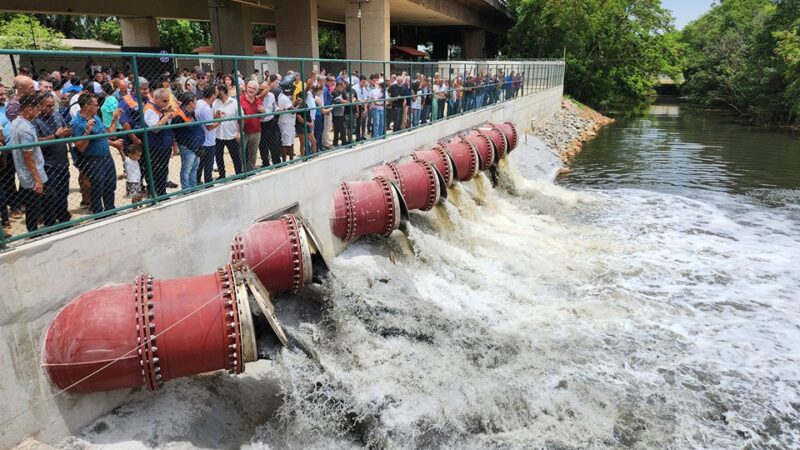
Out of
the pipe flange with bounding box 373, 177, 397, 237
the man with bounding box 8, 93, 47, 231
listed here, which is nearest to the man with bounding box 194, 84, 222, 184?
the man with bounding box 8, 93, 47, 231

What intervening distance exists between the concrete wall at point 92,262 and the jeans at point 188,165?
500 mm

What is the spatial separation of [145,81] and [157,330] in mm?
3901

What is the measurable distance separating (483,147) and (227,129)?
27.7 feet

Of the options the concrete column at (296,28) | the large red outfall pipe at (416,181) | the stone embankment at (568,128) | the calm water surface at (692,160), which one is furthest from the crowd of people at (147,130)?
the stone embankment at (568,128)

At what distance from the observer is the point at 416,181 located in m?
10.8

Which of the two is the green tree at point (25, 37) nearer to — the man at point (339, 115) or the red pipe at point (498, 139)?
the man at point (339, 115)

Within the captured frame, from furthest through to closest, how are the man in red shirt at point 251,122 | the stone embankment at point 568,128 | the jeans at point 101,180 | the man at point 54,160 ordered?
the stone embankment at point 568,128
the man in red shirt at point 251,122
the jeans at point 101,180
the man at point 54,160

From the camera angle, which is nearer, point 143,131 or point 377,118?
point 143,131

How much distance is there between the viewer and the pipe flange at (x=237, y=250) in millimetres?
6898

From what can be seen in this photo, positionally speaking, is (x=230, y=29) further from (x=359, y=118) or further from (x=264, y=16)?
(x=359, y=118)

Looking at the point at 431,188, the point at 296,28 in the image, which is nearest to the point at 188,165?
the point at 431,188

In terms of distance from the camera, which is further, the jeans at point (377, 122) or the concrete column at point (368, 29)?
the concrete column at point (368, 29)

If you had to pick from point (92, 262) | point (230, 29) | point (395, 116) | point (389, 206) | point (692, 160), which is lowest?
point (692, 160)

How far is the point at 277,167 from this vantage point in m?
8.69
